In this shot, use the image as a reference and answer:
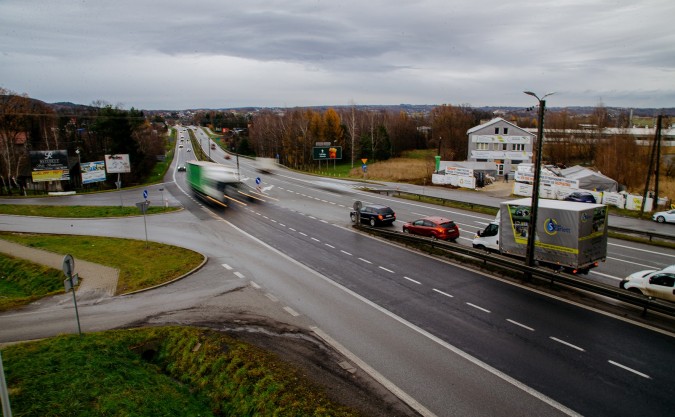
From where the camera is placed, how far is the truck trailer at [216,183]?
139ft

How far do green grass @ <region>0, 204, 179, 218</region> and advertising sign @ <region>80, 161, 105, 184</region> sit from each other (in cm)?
1263

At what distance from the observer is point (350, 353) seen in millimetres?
11688

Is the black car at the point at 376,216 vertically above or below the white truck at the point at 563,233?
below

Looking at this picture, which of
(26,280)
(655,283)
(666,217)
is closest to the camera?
(655,283)

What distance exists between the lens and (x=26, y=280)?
66.0 feet

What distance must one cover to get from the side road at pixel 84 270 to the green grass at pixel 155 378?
552 centimetres

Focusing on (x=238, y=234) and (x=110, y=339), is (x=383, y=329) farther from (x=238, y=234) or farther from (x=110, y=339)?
(x=238, y=234)

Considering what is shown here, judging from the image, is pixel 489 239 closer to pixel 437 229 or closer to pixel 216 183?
pixel 437 229

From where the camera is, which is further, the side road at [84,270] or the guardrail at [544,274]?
the side road at [84,270]

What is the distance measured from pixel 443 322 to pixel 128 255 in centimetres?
1753

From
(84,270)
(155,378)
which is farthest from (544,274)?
(84,270)

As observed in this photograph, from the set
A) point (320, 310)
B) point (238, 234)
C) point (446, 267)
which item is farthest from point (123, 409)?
point (238, 234)

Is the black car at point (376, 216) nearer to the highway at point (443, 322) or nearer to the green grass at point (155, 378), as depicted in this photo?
the highway at point (443, 322)

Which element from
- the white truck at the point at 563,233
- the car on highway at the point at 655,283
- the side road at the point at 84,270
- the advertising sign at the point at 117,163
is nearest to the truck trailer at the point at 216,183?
the advertising sign at the point at 117,163
